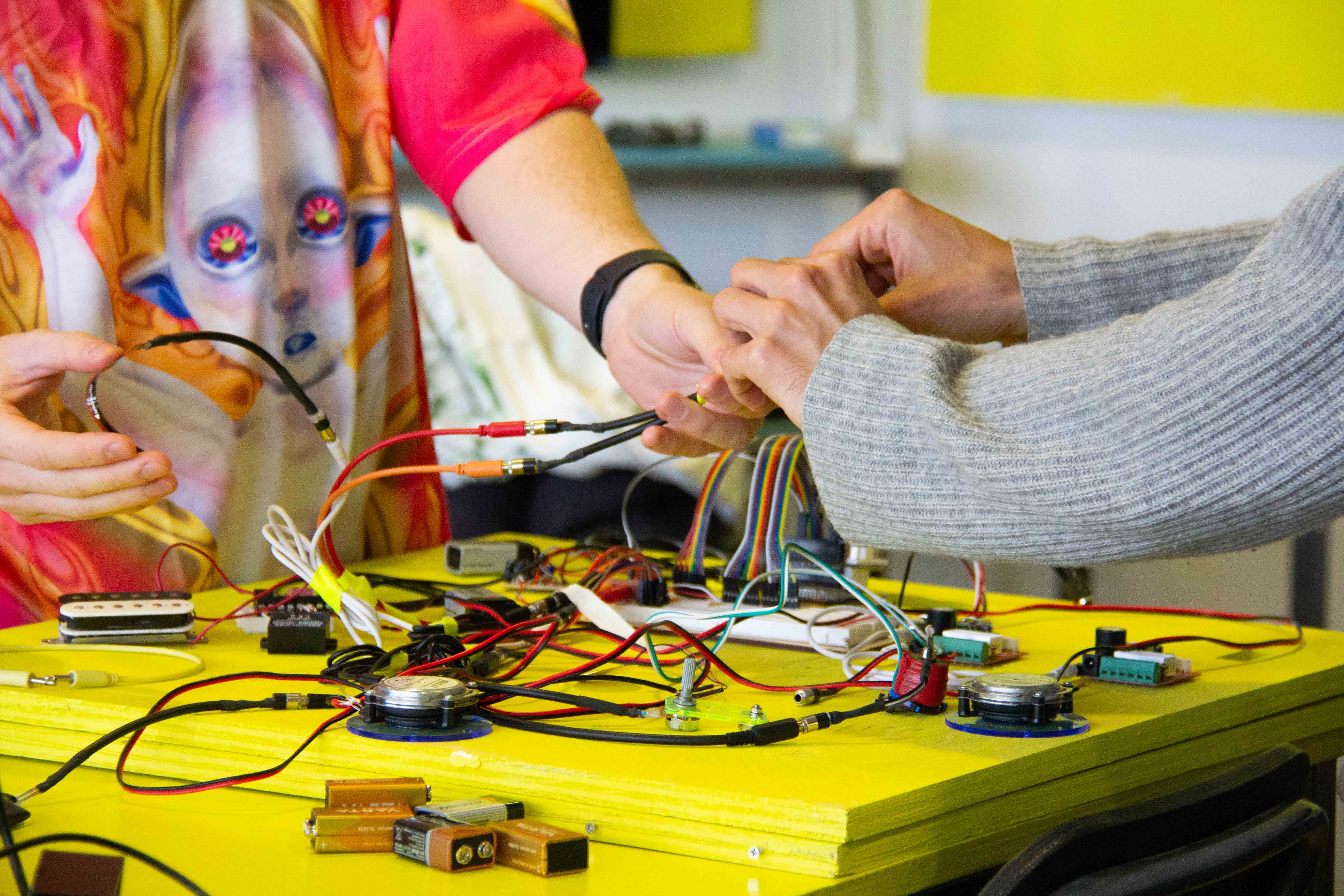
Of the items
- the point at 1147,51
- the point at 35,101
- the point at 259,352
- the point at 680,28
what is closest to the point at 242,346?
the point at 259,352

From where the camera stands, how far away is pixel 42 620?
0.98m

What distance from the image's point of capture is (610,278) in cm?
105

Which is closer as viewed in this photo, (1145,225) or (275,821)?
(275,821)

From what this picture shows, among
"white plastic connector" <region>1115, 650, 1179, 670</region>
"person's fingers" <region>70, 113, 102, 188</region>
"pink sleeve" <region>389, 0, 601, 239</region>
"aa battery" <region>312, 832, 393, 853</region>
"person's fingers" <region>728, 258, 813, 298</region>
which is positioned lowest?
"aa battery" <region>312, 832, 393, 853</region>

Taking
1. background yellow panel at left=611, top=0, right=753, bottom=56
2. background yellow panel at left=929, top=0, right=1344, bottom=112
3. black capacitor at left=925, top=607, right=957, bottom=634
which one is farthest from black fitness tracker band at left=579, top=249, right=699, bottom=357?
background yellow panel at left=611, top=0, right=753, bottom=56

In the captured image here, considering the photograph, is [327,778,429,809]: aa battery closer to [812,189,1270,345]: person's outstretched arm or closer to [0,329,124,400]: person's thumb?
[0,329,124,400]: person's thumb

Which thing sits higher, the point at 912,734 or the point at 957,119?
the point at 957,119

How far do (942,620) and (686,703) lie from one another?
25cm

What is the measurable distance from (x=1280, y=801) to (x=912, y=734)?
172mm

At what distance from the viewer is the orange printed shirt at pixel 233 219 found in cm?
94

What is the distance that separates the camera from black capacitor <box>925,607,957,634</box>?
85 cm

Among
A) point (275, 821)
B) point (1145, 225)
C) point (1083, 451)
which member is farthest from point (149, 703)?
point (1145, 225)

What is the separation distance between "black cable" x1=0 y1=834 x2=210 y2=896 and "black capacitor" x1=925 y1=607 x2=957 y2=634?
496 mm

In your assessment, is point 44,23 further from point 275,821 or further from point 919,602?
point 919,602
